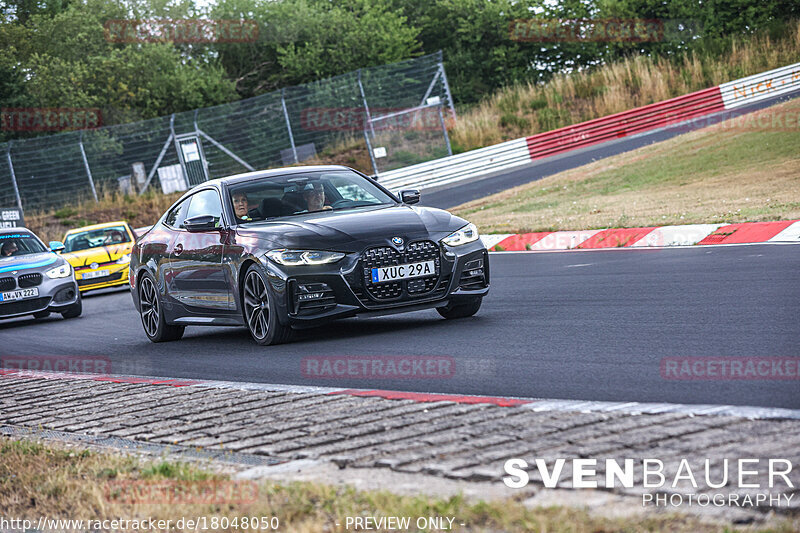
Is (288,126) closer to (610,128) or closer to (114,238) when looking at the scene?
(610,128)

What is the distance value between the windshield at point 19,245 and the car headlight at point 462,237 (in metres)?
10.4

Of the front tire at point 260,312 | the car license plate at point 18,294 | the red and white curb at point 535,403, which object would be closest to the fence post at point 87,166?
the car license plate at point 18,294

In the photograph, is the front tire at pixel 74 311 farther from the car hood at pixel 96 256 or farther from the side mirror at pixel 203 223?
the side mirror at pixel 203 223

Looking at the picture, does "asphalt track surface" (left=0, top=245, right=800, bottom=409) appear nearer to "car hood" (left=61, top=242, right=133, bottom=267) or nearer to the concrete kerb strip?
the concrete kerb strip

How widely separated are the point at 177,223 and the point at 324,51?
44.5m

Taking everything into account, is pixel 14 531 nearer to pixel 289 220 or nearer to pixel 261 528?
pixel 261 528

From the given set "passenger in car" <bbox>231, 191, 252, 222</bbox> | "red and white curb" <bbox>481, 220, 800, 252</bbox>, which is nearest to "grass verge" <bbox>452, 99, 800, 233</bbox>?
"red and white curb" <bbox>481, 220, 800, 252</bbox>

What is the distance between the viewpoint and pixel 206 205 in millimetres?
10992

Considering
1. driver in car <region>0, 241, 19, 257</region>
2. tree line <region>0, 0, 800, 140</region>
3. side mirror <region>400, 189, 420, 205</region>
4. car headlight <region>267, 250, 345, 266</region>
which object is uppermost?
tree line <region>0, 0, 800, 140</region>

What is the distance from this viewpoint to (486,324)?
31.8 feet

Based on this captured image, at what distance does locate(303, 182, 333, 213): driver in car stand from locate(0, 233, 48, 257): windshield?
8.92 m

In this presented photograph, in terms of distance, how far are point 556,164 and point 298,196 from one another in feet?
77.7

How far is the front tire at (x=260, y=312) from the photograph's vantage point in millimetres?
9523

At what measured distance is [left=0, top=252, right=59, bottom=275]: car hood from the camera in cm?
1714
